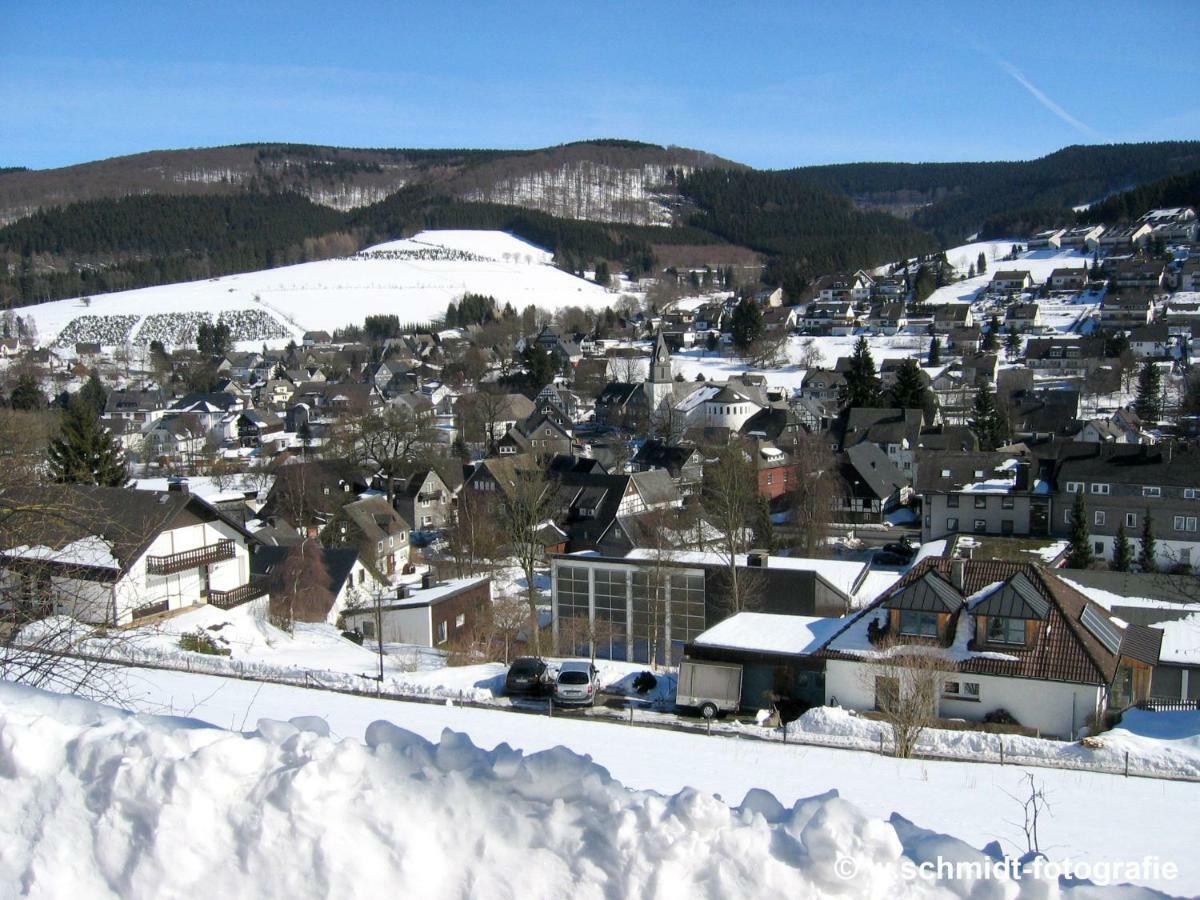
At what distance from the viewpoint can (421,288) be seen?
124938mm

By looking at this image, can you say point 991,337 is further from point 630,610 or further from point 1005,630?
point 1005,630

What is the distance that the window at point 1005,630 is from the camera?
1361cm

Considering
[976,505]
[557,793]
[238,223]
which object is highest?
[238,223]

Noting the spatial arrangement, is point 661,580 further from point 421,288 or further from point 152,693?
point 421,288

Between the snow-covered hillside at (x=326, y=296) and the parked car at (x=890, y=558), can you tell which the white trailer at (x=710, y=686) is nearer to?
the parked car at (x=890, y=558)

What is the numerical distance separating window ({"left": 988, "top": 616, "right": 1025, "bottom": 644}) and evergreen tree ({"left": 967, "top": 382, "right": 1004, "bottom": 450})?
31285 mm

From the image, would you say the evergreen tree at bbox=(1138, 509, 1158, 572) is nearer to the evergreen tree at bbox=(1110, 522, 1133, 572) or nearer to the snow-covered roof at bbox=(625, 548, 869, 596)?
the evergreen tree at bbox=(1110, 522, 1133, 572)

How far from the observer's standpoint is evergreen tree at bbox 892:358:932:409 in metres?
48.8

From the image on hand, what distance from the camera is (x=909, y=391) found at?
160 feet

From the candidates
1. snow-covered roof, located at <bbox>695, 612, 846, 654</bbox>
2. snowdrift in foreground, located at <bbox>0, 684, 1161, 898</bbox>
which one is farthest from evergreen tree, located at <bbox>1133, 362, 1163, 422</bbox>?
snowdrift in foreground, located at <bbox>0, 684, 1161, 898</bbox>

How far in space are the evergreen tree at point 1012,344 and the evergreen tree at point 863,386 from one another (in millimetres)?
21606

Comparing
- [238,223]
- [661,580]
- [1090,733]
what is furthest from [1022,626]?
[238,223]

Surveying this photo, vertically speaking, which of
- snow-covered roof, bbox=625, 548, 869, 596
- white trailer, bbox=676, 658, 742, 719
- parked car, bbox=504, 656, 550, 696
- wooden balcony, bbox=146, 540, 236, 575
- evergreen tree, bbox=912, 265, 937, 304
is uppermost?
evergreen tree, bbox=912, 265, 937, 304

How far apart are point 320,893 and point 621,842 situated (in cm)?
101
